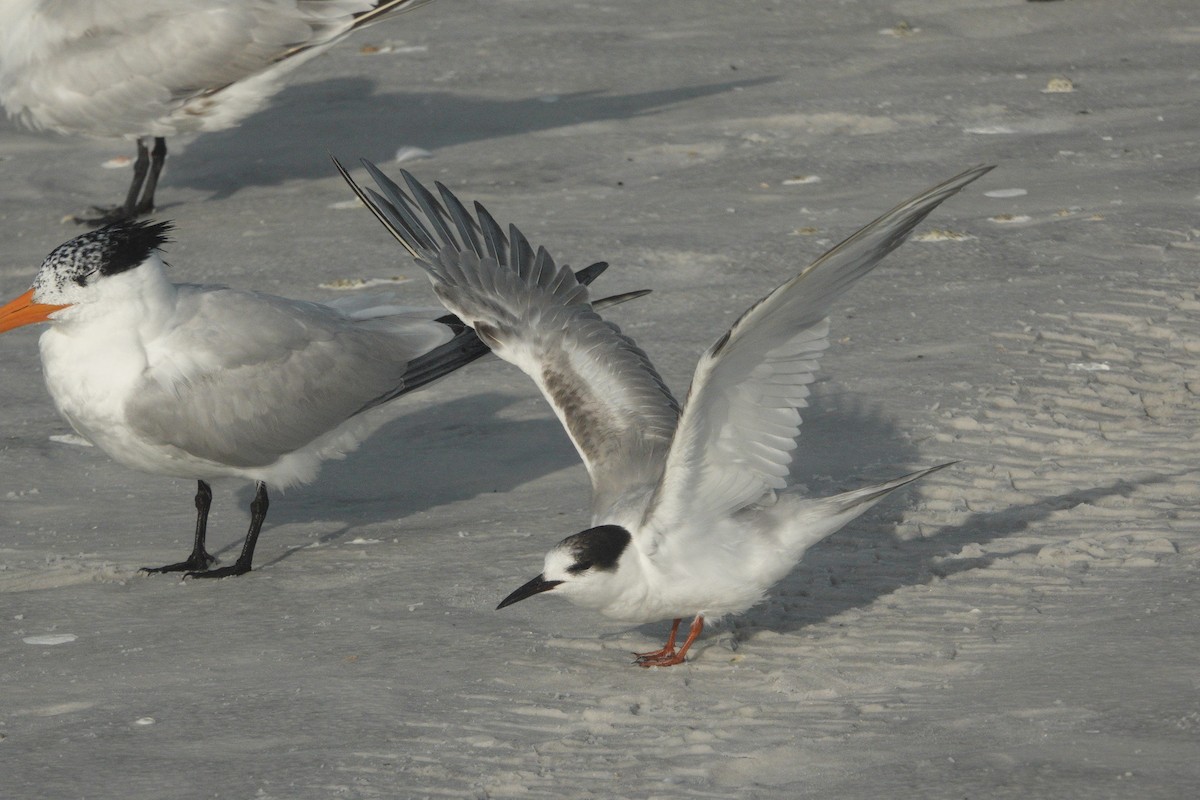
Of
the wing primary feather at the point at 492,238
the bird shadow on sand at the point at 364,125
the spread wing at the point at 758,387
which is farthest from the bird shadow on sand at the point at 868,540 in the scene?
the bird shadow on sand at the point at 364,125

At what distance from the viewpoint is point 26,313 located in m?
4.61

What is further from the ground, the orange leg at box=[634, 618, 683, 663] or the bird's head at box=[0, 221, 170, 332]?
the bird's head at box=[0, 221, 170, 332]

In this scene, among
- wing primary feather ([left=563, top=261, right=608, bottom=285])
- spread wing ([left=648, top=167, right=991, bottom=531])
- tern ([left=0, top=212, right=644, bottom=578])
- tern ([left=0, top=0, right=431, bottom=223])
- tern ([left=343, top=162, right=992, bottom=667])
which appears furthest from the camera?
tern ([left=0, top=0, right=431, bottom=223])

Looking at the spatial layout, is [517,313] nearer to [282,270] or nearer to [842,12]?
[282,270]

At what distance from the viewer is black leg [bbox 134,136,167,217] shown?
25.1 feet

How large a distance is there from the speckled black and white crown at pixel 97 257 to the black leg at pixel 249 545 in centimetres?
76

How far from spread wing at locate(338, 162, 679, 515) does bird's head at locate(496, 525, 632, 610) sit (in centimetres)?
32

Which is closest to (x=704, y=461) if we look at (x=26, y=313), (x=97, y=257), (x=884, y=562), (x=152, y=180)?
(x=884, y=562)

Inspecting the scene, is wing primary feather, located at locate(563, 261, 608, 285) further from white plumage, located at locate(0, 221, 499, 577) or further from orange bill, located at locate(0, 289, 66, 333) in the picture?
orange bill, located at locate(0, 289, 66, 333)

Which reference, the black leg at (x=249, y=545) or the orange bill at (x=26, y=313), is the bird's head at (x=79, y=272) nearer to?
the orange bill at (x=26, y=313)

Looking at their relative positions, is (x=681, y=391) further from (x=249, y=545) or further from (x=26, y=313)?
(x=26, y=313)

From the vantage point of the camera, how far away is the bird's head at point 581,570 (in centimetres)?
363

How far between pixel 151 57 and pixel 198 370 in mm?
3346

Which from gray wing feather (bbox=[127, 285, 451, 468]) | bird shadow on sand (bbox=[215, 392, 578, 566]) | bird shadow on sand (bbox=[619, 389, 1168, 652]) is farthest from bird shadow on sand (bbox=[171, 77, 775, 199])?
bird shadow on sand (bbox=[619, 389, 1168, 652])
